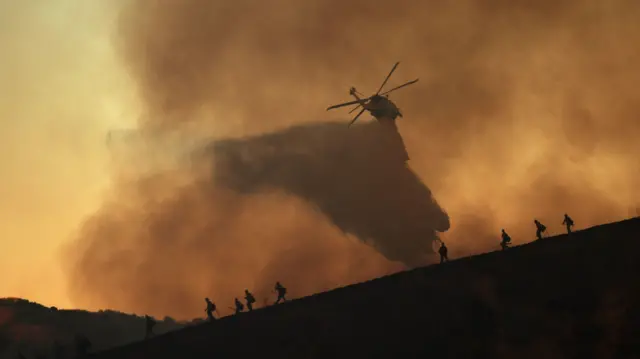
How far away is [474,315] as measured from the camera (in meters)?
30.9

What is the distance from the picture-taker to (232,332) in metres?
37.1

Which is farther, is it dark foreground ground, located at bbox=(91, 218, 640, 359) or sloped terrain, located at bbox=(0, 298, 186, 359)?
sloped terrain, located at bbox=(0, 298, 186, 359)

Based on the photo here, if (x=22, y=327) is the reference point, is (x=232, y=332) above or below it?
below

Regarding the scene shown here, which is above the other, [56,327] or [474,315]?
[56,327]

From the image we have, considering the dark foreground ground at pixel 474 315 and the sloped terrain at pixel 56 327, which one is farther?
the sloped terrain at pixel 56 327

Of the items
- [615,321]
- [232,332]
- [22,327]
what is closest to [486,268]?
[615,321]

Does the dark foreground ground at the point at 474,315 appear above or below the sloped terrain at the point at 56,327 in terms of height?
below

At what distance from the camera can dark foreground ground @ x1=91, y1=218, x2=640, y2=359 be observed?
27.8 m

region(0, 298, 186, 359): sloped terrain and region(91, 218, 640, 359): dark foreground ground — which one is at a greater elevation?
region(0, 298, 186, 359): sloped terrain

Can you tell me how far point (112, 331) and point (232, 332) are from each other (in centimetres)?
6048

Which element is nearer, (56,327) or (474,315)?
(474,315)

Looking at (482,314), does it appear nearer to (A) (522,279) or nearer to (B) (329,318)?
(A) (522,279)

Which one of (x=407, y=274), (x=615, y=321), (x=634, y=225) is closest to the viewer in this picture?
(x=615, y=321)

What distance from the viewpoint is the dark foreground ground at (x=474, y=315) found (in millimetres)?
27844
